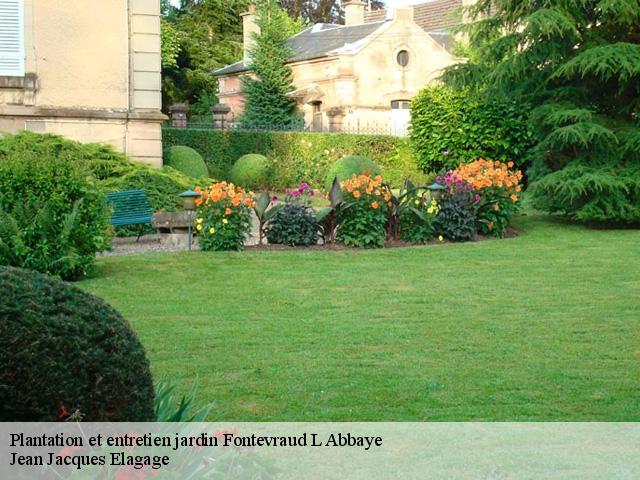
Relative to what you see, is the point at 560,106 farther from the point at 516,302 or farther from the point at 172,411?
the point at 172,411

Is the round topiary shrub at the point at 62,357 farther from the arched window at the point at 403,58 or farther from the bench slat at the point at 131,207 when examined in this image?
the arched window at the point at 403,58

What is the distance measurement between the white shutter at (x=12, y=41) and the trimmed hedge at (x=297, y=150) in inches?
418

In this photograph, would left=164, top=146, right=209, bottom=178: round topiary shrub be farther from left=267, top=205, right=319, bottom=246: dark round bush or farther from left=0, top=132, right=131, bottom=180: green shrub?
left=267, top=205, right=319, bottom=246: dark round bush

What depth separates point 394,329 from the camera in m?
8.55

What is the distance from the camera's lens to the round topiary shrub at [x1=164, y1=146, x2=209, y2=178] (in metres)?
21.3

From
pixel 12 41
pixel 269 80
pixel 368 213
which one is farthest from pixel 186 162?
pixel 269 80

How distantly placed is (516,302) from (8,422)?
23.7 feet

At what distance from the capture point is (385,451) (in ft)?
16.6

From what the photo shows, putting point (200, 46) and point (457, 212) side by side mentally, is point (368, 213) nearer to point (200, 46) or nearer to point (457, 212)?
point (457, 212)

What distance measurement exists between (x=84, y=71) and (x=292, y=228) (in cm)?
538

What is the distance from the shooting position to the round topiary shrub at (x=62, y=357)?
11.1 ft

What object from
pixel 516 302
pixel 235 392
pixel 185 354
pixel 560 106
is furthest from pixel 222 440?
pixel 560 106

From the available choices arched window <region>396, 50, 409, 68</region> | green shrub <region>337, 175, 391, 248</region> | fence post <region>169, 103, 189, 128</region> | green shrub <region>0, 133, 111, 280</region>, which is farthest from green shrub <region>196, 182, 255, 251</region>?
arched window <region>396, 50, 409, 68</region>

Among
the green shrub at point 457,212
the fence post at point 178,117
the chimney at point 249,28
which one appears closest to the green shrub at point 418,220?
the green shrub at point 457,212
